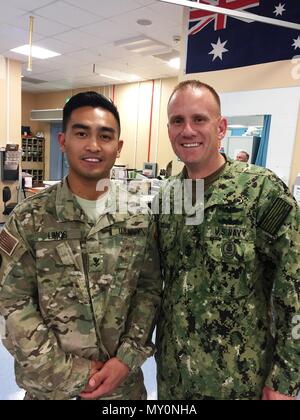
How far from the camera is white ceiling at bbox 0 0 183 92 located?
394cm

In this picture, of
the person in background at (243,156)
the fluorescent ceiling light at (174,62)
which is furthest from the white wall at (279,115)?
the fluorescent ceiling light at (174,62)

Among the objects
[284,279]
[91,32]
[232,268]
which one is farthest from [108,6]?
[284,279]

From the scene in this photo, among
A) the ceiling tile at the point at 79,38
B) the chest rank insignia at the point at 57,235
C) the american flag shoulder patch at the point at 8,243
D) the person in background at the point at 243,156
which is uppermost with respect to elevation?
the ceiling tile at the point at 79,38

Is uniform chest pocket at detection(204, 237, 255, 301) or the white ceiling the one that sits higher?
the white ceiling

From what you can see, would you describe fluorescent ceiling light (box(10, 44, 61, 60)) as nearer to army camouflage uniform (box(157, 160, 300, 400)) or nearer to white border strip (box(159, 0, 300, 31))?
white border strip (box(159, 0, 300, 31))

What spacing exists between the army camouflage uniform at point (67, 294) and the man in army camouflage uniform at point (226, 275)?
19cm

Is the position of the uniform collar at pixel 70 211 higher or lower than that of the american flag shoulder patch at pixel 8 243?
higher

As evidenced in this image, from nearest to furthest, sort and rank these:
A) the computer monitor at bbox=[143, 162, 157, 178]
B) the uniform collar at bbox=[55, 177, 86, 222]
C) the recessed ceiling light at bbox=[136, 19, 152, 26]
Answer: the uniform collar at bbox=[55, 177, 86, 222] → the recessed ceiling light at bbox=[136, 19, 152, 26] → the computer monitor at bbox=[143, 162, 157, 178]

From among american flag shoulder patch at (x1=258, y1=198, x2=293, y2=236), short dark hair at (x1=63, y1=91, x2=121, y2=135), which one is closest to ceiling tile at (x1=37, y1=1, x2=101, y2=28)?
short dark hair at (x1=63, y1=91, x2=121, y2=135)

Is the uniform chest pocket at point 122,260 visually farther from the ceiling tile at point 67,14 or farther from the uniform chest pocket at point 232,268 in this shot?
the ceiling tile at point 67,14

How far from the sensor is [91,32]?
4.78 meters

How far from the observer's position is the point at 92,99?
1.21 metres

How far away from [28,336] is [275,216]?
97cm

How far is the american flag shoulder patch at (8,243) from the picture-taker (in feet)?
3.83
